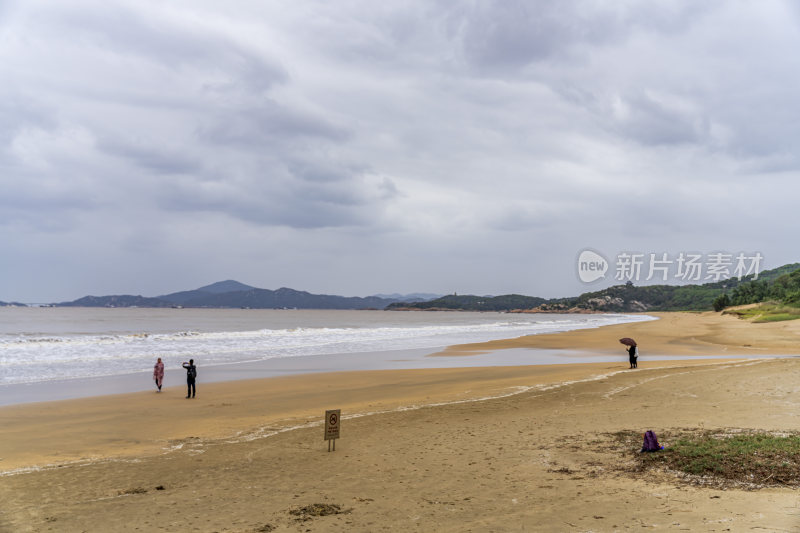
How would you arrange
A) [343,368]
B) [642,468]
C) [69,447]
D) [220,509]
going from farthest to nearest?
[343,368] → [69,447] → [642,468] → [220,509]

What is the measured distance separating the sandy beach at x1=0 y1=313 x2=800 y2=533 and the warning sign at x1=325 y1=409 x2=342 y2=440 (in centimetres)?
35

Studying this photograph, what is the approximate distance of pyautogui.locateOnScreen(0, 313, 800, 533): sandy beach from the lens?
7.07m

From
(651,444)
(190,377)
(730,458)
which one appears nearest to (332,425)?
(651,444)

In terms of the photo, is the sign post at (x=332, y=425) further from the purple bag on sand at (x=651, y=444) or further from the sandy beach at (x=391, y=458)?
the purple bag on sand at (x=651, y=444)

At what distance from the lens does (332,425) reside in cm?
1094

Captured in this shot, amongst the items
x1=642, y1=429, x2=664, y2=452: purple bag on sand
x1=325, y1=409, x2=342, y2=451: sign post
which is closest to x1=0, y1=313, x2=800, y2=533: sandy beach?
x1=325, y1=409, x2=342, y2=451: sign post

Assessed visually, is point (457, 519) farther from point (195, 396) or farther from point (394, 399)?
point (195, 396)

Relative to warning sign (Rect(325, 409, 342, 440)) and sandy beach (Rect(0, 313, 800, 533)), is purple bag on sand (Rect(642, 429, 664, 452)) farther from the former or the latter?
warning sign (Rect(325, 409, 342, 440))

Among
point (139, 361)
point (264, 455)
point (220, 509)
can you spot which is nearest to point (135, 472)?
point (264, 455)

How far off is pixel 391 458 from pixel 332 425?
4.65 feet

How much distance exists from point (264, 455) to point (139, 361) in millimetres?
24282

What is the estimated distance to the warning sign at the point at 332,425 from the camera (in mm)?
10859

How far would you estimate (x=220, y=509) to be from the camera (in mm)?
7770

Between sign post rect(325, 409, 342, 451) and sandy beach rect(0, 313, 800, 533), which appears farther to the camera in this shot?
sign post rect(325, 409, 342, 451)
